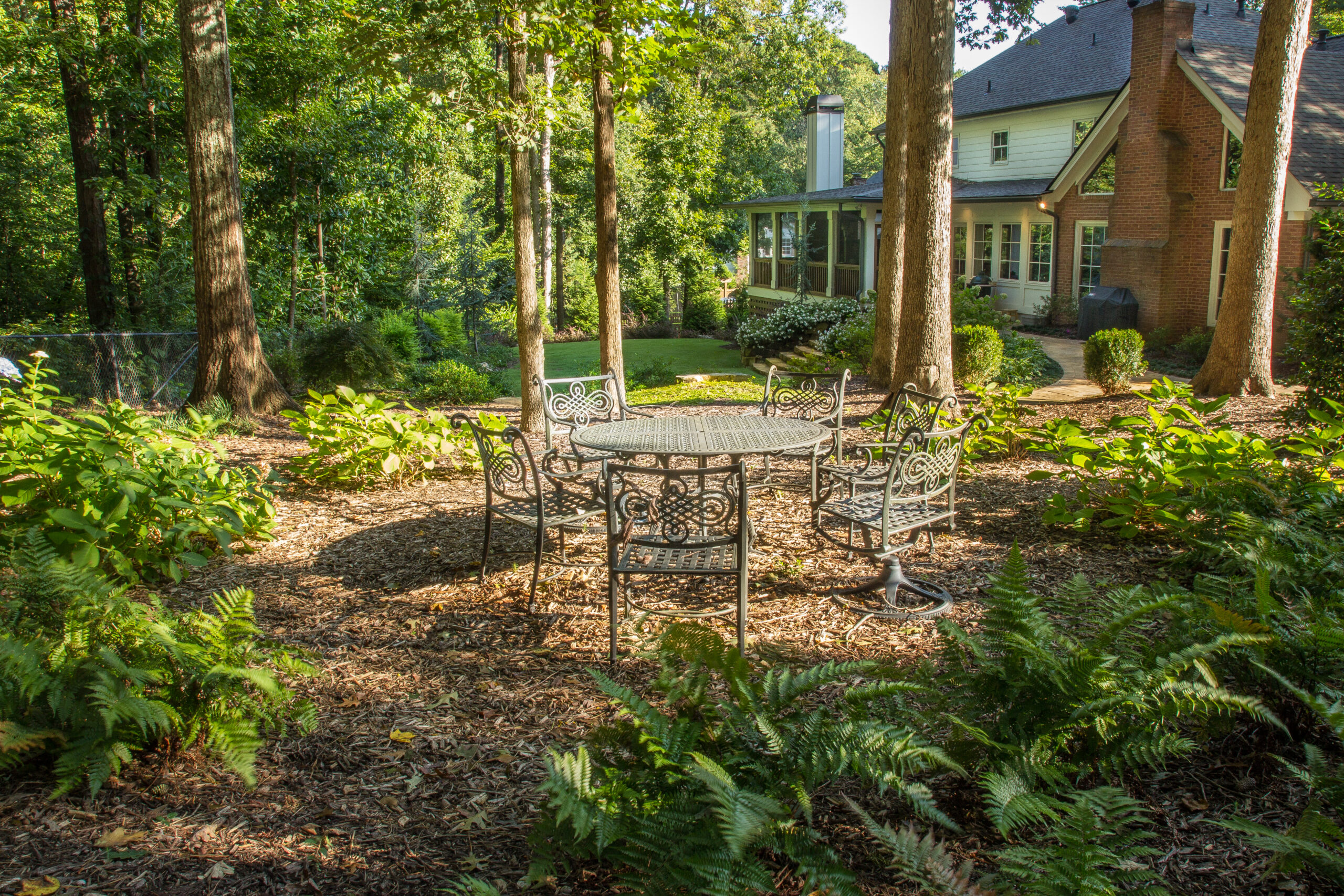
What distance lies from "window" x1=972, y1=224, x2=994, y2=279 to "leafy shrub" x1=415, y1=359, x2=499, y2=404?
13948 mm

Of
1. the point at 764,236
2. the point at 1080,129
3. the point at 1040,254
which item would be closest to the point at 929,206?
the point at 1040,254

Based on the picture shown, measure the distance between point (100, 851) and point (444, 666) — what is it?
5.06ft

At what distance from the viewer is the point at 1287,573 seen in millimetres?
3348

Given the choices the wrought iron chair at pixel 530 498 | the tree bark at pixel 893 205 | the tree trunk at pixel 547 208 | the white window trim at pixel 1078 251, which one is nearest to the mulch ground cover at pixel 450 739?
the wrought iron chair at pixel 530 498

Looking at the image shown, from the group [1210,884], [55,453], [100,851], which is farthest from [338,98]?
[1210,884]

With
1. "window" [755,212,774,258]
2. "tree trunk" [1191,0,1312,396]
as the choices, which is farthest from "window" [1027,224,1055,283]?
"tree trunk" [1191,0,1312,396]

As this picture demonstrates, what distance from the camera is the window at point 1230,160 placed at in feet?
49.9

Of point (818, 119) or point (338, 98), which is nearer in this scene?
point (338, 98)

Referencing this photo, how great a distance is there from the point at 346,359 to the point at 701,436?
906cm

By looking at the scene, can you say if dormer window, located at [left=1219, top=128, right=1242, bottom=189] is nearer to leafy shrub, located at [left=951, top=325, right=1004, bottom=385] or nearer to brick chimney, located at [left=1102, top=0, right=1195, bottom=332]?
brick chimney, located at [left=1102, top=0, right=1195, bottom=332]

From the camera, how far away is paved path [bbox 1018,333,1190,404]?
11.4 metres

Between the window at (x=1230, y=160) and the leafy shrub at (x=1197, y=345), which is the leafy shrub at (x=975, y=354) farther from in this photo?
the window at (x=1230, y=160)

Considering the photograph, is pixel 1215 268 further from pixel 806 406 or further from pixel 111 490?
pixel 111 490

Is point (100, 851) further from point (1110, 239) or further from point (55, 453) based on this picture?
point (1110, 239)
